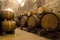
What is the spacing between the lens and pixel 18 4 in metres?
16.6

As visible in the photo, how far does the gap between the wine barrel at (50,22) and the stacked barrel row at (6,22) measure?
5.30 ft

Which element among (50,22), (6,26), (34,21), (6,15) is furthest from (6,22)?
(50,22)

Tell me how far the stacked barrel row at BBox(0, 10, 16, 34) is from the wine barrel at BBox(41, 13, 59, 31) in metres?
1.62

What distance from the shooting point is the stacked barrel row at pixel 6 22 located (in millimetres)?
5317

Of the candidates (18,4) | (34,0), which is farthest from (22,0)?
(34,0)

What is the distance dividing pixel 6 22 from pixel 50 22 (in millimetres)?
2122

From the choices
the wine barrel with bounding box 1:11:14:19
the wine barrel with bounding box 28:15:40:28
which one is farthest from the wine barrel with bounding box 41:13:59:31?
the wine barrel with bounding box 1:11:14:19

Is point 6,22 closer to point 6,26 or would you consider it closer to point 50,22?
point 6,26

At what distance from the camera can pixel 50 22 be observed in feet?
15.8

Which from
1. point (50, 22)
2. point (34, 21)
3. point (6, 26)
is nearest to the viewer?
point (50, 22)

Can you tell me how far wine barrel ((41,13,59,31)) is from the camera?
4.65m

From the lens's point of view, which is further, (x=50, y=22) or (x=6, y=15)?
(x=6, y=15)

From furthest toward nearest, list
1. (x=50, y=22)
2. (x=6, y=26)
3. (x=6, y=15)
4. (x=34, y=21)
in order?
1. (x=34, y=21)
2. (x=6, y=15)
3. (x=6, y=26)
4. (x=50, y=22)

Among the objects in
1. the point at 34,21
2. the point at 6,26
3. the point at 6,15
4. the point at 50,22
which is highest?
the point at 6,15
